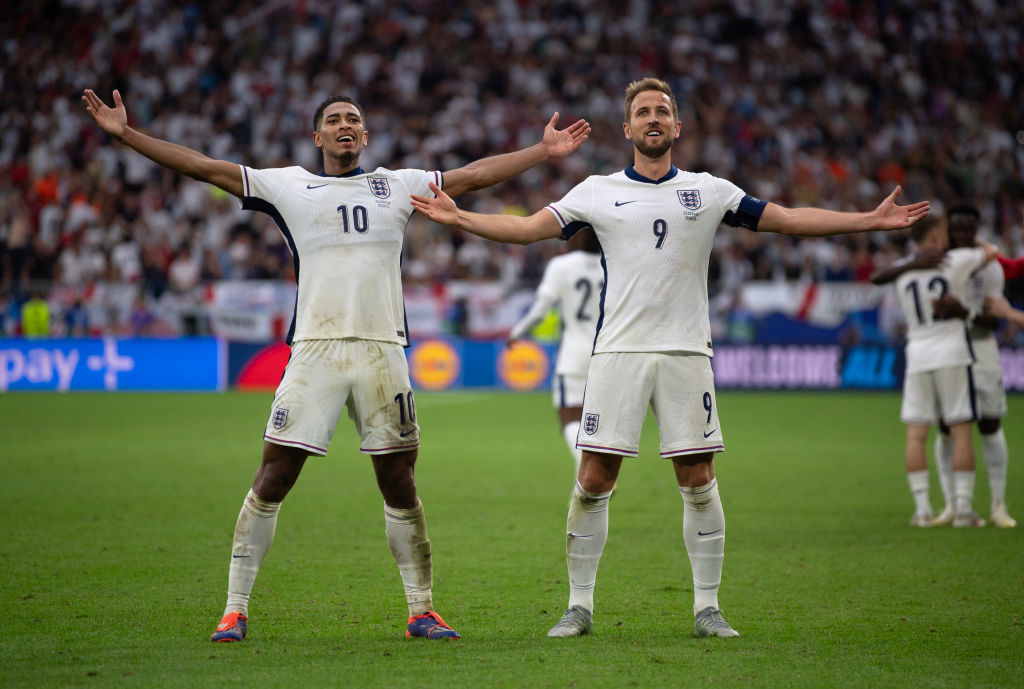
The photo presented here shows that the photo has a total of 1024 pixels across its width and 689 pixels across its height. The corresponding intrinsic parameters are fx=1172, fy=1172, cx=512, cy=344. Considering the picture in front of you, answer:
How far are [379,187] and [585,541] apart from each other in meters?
1.83

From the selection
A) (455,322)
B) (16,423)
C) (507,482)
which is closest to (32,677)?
(507,482)

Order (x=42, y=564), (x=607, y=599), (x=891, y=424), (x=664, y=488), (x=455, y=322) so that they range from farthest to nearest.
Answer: (x=455, y=322), (x=891, y=424), (x=664, y=488), (x=42, y=564), (x=607, y=599)

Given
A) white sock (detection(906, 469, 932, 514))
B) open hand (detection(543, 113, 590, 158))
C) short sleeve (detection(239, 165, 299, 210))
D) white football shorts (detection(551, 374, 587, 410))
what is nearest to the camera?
short sleeve (detection(239, 165, 299, 210))

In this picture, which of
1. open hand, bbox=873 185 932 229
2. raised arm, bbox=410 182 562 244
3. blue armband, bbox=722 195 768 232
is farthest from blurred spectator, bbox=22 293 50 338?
open hand, bbox=873 185 932 229

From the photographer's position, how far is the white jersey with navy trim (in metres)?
5.14

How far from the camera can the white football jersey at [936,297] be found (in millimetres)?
8492

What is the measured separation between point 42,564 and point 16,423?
31.0 ft

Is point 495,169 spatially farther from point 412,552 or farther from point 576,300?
point 576,300

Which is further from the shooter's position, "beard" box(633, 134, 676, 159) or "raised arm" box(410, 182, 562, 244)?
"beard" box(633, 134, 676, 159)

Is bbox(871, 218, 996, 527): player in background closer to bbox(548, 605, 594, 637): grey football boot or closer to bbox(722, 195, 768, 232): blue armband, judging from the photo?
bbox(722, 195, 768, 232): blue armband

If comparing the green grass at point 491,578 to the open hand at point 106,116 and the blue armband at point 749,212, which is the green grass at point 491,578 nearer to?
the blue armband at point 749,212

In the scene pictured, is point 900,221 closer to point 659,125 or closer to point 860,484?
point 659,125

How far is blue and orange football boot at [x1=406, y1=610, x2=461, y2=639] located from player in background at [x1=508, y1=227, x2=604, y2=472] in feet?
12.9

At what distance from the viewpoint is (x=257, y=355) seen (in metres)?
21.8
